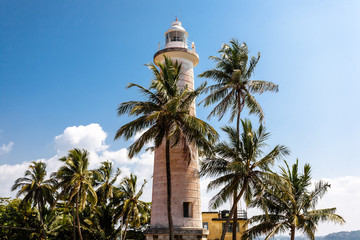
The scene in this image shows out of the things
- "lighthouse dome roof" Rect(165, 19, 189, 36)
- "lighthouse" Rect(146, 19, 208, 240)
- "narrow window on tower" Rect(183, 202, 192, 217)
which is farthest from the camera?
"lighthouse dome roof" Rect(165, 19, 189, 36)

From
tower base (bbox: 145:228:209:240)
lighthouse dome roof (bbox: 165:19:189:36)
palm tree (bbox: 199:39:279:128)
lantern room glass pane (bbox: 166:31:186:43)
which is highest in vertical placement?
lighthouse dome roof (bbox: 165:19:189:36)

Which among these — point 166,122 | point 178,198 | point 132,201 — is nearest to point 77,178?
point 132,201

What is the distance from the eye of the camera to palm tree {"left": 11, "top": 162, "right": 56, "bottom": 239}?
40562 mm

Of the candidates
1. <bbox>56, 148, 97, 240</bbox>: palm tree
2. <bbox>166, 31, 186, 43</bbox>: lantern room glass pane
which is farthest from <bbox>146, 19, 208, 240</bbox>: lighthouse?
<bbox>56, 148, 97, 240</bbox>: palm tree

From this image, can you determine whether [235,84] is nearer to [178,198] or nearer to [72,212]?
[178,198]

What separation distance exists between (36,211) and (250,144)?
112 ft

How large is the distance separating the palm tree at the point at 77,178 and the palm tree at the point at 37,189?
705cm

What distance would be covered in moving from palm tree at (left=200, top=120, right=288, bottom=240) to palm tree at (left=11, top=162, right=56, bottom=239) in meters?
26.1

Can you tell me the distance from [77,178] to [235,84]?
18710 mm

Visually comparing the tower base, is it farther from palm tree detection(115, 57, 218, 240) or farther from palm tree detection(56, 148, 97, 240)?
palm tree detection(56, 148, 97, 240)

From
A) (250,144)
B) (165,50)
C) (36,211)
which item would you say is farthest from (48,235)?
(250,144)

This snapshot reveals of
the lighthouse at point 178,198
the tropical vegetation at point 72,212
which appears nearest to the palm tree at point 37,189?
the tropical vegetation at point 72,212

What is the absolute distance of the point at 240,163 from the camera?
790 inches

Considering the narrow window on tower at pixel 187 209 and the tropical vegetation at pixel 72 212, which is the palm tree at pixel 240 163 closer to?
the narrow window on tower at pixel 187 209
